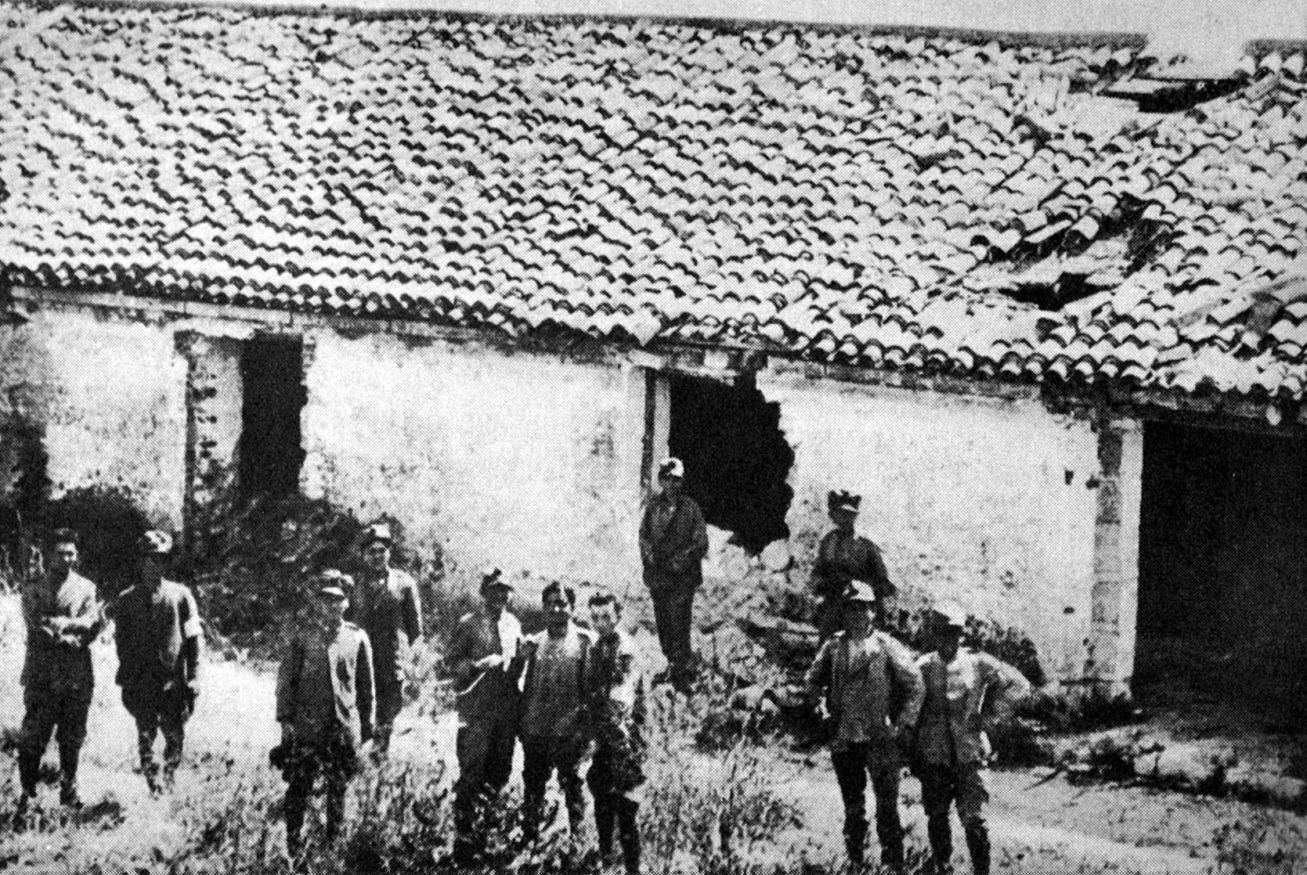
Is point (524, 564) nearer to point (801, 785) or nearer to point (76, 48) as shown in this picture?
point (801, 785)

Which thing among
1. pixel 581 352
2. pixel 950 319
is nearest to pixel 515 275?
pixel 581 352

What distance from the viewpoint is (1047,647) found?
8.65m

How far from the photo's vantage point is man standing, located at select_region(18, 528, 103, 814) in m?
7.21

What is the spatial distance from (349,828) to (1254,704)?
6.18 m

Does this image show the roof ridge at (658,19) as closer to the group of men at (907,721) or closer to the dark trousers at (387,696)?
the group of men at (907,721)

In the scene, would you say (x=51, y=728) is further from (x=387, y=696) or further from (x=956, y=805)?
(x=956, y=805)

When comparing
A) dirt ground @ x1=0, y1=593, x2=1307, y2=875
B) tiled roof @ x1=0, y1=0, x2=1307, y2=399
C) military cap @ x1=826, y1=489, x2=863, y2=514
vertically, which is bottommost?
dirt ground @ x1=0, y1=593, x2=1307, y2=875

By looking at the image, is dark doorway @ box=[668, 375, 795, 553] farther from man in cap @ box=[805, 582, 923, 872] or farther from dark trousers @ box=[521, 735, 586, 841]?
dark trousers @ box=[521, 735, 586, 841]

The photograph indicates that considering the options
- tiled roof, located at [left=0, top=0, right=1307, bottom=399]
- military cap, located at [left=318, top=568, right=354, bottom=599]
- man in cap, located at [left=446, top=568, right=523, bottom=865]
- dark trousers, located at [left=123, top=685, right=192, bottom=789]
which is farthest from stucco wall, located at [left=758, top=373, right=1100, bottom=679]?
dark trousers, located at [left=123, top=685, right=192, bottom=789]

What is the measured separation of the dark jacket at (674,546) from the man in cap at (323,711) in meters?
2.92

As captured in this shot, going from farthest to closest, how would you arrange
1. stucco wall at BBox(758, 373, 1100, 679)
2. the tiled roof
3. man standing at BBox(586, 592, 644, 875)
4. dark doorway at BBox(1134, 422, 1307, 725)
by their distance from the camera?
dark doorway at BBox(1134, 422, 1307, 725)
the tiled roof
stucco wall at BBox(758, 373, 1100, 679)
man standing at BBox(586, 592, 644, 875)

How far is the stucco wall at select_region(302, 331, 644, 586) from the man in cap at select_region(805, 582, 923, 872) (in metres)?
3.14

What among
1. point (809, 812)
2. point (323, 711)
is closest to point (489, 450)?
point (323, 711)

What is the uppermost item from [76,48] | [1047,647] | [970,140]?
[76,48]
